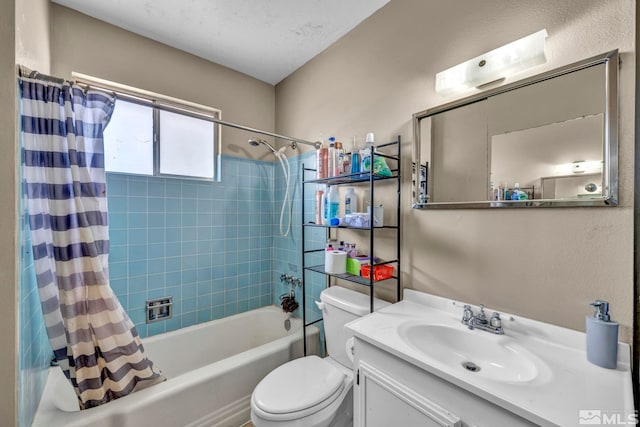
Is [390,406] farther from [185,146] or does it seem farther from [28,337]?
[185,146]

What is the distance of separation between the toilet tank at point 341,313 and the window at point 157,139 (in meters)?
1.37

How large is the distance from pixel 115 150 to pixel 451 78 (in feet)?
7.07

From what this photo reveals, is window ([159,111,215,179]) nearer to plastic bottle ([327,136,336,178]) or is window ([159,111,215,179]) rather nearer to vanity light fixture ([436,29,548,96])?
plastic bottle ([327,136,336,178])

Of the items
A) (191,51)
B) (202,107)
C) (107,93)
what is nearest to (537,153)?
(107,93)

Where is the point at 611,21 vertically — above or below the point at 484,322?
above

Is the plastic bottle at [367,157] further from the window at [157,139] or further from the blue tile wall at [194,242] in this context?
the blue tile wall at [194,242]

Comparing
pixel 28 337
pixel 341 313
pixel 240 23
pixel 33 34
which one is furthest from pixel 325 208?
pixel 33 34

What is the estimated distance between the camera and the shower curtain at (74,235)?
40.8 inches

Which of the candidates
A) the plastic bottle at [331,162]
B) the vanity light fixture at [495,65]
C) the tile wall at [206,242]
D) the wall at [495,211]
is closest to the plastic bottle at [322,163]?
the plastic bottle at [331,162]

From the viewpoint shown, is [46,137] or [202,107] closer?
[46,137]

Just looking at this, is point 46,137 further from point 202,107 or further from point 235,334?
point 235,334

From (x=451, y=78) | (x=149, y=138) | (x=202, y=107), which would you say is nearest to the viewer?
(x=451, y=78)

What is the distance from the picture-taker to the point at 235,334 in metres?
2.20

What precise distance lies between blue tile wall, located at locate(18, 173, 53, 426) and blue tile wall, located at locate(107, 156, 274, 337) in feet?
1.91
